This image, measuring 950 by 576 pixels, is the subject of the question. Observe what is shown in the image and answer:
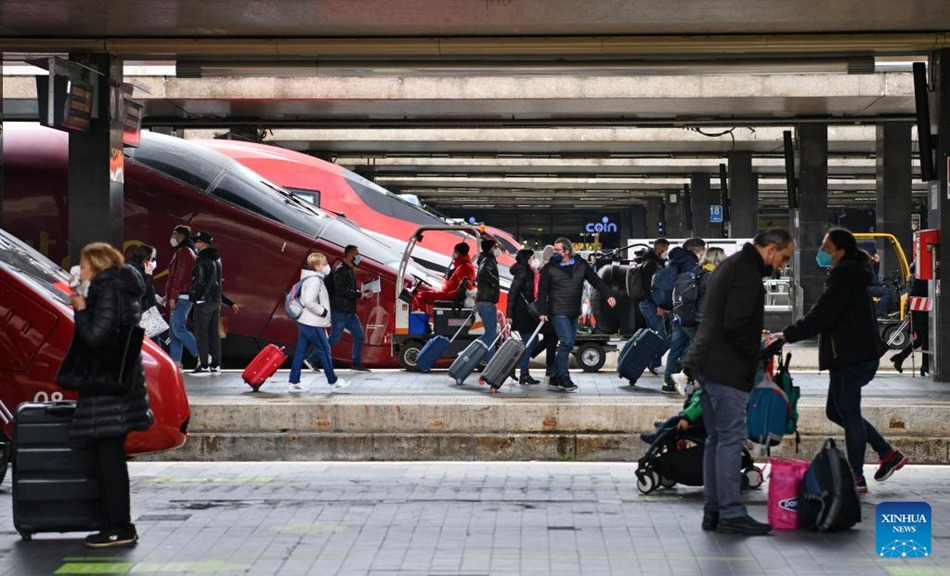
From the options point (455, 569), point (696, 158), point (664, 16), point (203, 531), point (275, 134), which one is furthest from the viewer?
point (696, 158)

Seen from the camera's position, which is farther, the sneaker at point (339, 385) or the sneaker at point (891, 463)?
the sneaker at point (339, 385)

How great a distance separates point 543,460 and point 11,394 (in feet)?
16.3

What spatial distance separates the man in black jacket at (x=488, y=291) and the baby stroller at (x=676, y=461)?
6.98m

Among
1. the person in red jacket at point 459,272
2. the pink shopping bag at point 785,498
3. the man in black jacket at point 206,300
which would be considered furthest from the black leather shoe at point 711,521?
the person in red jacket at point 459,272

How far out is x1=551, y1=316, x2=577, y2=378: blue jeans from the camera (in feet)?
48.1

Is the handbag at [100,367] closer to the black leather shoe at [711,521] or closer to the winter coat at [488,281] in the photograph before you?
the black leather shoe at [711,521]

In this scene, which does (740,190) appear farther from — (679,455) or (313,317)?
(679,455)

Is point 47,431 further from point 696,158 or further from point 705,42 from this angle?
point 696,158

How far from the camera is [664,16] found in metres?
14.3

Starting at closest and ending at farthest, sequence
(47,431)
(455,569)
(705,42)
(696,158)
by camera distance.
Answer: (455,569) → (47,431) → (705,42) → (696,158)

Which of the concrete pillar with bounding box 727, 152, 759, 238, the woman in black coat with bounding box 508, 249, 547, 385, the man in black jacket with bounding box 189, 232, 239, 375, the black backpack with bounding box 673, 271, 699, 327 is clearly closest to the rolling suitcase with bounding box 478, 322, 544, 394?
the woman in black coat with bounding box 508, 249, 547, 385

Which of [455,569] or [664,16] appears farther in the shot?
[664,16]

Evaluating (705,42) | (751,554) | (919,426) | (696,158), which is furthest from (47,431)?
(696,158)

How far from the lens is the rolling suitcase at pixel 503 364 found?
14352mm
